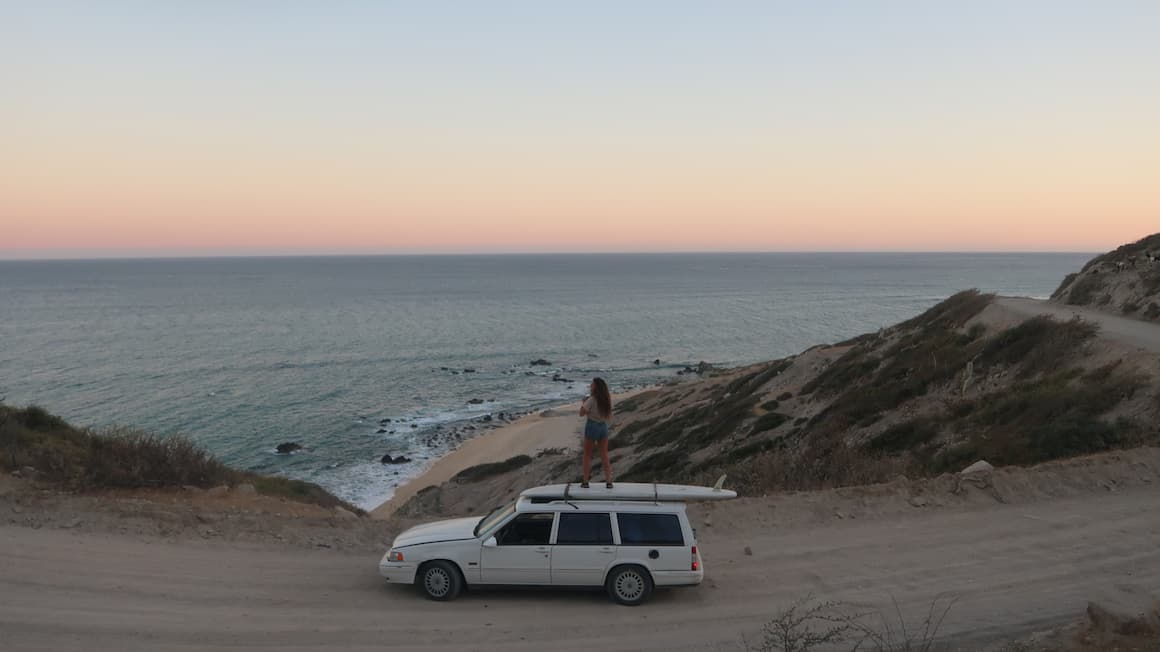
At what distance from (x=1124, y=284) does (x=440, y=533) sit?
123 ft

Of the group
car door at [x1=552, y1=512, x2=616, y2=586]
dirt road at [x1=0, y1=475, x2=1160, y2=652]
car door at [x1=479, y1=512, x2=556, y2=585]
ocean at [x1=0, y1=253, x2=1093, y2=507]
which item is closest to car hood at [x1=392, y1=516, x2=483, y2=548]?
car door at [x1=479, y1=512, x2=556, y2=585]

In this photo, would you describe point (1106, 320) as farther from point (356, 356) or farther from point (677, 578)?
point (356, 356)

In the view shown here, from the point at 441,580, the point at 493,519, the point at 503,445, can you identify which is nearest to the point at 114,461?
the point at 441,580

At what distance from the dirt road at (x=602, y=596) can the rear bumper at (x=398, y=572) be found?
0.24 metres

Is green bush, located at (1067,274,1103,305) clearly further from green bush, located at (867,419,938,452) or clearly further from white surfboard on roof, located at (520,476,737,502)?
white surfboard on roof, located at (520,476,737,502)

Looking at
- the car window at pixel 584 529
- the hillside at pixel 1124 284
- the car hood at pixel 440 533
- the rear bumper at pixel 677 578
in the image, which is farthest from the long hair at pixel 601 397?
the hillside at pixel 1124 284

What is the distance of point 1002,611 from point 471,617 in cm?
655

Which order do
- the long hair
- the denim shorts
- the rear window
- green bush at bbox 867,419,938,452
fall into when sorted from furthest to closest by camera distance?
green bush at bbox 867,419,938,452 < the denim shorts < the long hair < the rear window

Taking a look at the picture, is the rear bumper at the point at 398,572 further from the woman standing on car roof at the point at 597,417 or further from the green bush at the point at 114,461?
the green bush at the point at 114,461

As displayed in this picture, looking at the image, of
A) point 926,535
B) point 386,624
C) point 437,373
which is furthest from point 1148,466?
point 437,373

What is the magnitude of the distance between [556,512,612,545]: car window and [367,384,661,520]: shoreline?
24.2 meters

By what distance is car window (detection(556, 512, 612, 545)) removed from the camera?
1028cm

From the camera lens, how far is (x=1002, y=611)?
971 centimetres

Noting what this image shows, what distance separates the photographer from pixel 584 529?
10.3 metres
